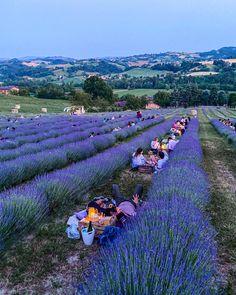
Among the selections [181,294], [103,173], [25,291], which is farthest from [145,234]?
[103,173]

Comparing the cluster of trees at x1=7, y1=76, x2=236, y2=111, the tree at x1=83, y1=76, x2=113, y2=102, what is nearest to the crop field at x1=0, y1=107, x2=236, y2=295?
the cluster of trees at x1=7, y1=76, x2=236, y2=111

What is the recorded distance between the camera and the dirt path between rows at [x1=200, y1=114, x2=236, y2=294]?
10.9 feet

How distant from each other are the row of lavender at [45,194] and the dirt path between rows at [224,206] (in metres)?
2.13

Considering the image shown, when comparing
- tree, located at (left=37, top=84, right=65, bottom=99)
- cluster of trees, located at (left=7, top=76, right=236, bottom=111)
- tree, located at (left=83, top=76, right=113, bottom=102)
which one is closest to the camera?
cluster of trees, located at (left=7, top=76, right=236, bottom=111)

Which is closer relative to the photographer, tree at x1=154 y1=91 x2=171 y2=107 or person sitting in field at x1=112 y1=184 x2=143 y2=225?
person sitting in field at x1=112 y1=184 x2=143 y2=225

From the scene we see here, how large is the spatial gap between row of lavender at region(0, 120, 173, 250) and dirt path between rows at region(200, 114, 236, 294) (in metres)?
2.13

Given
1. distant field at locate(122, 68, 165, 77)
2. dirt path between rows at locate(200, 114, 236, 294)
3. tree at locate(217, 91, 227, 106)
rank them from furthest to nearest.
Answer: distant field at locate(122, 68, 165, 77) → tree at locate(217, 91, 227, 106) → dirt path between rows at locate(200, 114, 236, 294)

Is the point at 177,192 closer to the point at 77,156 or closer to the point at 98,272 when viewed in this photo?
the point at 98,272

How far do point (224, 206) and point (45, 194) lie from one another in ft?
9.65

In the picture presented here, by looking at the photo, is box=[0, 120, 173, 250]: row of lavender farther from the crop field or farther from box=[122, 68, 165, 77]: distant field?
box=[122, 68, 165, 77]: distant field

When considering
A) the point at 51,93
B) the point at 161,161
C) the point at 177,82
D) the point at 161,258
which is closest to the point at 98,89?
the point at 51,93

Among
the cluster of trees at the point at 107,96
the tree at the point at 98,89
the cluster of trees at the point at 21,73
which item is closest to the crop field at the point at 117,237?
the cluster of trees at the point at 107,96

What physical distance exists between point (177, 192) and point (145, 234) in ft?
5.56

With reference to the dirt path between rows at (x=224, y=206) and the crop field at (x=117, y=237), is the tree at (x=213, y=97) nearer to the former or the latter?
the dirt path between rows at (x=224, y=206)
